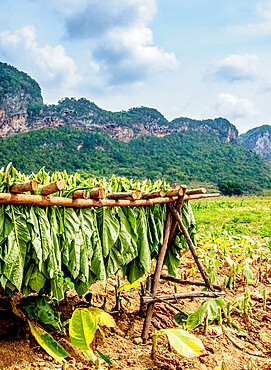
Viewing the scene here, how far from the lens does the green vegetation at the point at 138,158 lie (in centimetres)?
6612

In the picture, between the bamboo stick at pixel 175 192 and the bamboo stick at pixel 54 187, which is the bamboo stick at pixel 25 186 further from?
the bamboo stick at pixel 175 192

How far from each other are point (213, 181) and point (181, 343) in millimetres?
70452

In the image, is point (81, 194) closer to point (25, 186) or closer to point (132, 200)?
point (25, 186)

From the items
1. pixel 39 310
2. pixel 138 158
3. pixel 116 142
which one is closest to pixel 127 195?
pixel 39 310

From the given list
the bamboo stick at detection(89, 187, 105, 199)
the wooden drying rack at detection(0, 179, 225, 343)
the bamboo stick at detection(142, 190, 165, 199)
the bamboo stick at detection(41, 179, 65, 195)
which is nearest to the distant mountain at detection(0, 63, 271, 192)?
the wooden drying rack at detection(0, 179, 225, 343)

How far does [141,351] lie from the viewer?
2812mm

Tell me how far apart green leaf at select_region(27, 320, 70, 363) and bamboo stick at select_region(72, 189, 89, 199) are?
119 cm

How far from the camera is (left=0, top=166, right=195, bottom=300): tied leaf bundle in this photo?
2.23m

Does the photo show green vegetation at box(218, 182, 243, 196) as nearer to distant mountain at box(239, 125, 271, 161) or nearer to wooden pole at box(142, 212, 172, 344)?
wooden pole at box(142, 212, 172, 344)

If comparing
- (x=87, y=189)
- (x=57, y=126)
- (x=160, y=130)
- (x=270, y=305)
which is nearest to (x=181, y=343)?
(x=87, y=189)

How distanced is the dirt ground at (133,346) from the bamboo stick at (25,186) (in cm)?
127

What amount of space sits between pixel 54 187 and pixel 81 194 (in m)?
0.33

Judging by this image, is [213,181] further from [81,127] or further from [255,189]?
[81,127]

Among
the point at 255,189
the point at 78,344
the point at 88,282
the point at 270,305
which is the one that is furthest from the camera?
the point at 255,189
